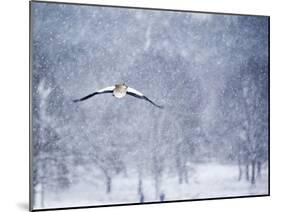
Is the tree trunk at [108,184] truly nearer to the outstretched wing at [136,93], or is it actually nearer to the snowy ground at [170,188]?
the snowy ground at [170,188]

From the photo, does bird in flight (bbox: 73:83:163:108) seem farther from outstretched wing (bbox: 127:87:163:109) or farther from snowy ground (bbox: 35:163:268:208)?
snowy ground (bbox: 35:163:268:208)

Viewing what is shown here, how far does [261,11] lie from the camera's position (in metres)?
4.14

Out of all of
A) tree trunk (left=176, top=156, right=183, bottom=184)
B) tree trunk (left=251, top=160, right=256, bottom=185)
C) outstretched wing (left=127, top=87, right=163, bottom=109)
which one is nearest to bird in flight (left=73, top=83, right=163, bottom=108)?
outstretched wing (left=127, top=87, right=163, bottom=109)

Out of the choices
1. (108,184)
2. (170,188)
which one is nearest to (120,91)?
(108,184)

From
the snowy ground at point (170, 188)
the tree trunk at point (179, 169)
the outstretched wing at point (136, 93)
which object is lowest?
the snowy ground at point (170, 188)

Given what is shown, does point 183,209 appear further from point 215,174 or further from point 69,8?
point 69,8

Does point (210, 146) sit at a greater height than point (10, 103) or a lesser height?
lesser

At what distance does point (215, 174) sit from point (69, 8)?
1587 millimetres

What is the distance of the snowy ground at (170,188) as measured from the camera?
3.65 metres

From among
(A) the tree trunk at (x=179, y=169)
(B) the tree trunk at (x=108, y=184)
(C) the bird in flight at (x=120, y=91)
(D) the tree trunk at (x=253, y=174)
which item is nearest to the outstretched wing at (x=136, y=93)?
(C) the bird in flight at (x=120, y=91)

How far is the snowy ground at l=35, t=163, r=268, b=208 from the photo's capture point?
365cm

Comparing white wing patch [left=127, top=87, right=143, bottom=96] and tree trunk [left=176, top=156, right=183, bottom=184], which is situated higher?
white wing patch [left=127, top=87, right=143, bottom=96]

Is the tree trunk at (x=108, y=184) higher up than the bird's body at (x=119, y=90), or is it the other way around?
the bird's body at (x=119, y=90)

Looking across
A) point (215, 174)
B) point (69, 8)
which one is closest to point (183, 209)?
point (215, 174)
